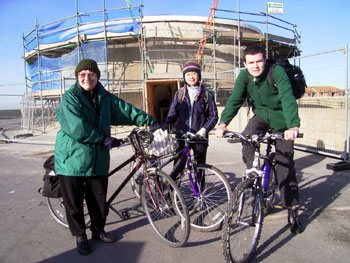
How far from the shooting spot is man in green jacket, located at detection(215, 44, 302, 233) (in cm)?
272

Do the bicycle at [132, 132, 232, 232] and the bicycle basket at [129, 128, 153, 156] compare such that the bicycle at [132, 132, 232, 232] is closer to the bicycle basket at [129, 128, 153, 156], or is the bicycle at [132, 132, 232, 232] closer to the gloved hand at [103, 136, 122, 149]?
the bicycle basket at [129, 128, 153, 156]

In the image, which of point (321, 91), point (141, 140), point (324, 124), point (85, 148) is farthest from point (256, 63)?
point (321, 91)

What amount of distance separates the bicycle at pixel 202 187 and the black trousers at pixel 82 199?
2.01 ft

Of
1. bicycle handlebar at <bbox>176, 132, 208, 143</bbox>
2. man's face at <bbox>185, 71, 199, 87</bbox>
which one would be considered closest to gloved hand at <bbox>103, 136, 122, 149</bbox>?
bicycle handlebar at <bbox>176, 132, 208, 143</bbox>

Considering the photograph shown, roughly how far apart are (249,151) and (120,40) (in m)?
11.4

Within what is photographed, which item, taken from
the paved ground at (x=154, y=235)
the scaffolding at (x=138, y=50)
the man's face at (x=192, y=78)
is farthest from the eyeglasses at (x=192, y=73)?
the scaffolding at (x=138, y=50)

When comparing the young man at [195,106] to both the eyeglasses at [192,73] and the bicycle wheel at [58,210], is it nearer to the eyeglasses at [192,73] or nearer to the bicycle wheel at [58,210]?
the eyeglasses at [192,73]

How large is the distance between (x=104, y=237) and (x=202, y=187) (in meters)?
1.20

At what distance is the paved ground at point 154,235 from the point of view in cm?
258

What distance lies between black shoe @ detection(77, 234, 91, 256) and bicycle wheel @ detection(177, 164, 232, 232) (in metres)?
1.13

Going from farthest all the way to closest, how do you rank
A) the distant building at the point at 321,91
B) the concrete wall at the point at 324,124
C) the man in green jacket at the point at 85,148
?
the distant building at the point at 321,91 < the concrete wall at the point at 324,124 < the man in green jacket at the point at 85,148

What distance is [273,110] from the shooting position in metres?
3.03

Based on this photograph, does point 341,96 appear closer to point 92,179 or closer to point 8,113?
point 92,179

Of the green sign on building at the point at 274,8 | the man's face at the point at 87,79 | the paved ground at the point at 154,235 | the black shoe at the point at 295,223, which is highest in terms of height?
the green sign on building at the point at 274,8
